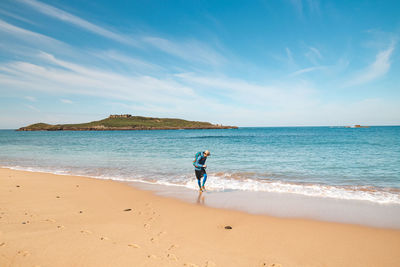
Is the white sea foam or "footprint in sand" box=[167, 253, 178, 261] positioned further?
the white sea foam

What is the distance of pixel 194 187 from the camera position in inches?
442

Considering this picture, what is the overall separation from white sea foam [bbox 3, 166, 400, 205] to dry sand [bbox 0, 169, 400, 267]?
3453 mm

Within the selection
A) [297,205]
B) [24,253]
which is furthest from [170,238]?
[297,205]

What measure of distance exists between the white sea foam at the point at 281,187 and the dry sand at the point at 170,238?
3453mm

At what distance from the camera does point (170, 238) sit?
5309 millimetres

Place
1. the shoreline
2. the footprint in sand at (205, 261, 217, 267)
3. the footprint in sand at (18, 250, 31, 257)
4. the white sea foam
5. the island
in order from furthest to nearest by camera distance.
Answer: the island, the white sea foam, the shoreline, the footprint in sand at (18, 250, 31, 257), the footprint in sand at (205, 261, 217, 267)

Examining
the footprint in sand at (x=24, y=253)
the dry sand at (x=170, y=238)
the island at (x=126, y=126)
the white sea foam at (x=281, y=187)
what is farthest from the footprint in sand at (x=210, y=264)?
the island at (x=126, y=126)

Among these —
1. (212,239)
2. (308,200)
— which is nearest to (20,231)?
(212,239)

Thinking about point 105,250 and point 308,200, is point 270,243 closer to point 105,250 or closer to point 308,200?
point 105,250

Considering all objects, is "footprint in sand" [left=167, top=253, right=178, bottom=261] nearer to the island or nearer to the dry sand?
the dry sand

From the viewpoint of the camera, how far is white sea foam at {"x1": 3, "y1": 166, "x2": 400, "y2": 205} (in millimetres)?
9305

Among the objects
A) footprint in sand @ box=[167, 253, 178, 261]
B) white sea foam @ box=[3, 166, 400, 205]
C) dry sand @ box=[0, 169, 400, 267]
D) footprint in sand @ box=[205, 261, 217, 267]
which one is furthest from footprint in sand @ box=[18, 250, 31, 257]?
white sea foam @ box=[3, 166, 400, 205]

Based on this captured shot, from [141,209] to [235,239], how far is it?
3752mm

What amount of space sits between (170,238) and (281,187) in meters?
7.55
